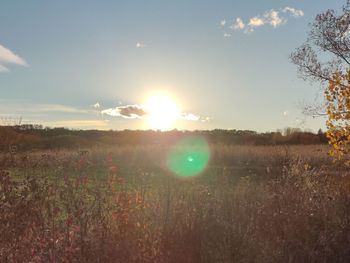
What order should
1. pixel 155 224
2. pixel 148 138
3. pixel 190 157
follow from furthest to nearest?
pixel 148 138 → pixel 190 157 → pixel 155 224

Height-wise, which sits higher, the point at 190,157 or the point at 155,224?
the point at 190,157

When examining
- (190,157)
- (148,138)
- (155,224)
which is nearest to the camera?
(155,224)

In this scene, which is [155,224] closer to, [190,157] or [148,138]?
[190,157]

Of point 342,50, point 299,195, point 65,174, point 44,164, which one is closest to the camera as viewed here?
point 65,174

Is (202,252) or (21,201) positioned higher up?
(21,201)

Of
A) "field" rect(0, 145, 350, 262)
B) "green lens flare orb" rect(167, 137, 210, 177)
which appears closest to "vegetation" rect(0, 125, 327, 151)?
"green lens flare orb" rect(167, 137, 210, 177)

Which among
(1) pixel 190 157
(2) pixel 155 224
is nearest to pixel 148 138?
(1) pixel 190 157

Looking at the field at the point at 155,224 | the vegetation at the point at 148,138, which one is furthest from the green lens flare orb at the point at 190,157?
the field at the point at 155,224

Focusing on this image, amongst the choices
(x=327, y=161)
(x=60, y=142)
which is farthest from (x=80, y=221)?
(x=60, y=142)

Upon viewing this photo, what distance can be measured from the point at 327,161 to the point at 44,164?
72.6 ft

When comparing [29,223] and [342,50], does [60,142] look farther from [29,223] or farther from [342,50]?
[29,223]

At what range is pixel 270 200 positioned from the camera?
6.85 meters

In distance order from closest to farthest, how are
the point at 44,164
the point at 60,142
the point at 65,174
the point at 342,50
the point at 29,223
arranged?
1. the point at 29,223
2. the point at 65,174
3. the point at 44,164
4. the point at 342,50
5. the point at 60,142

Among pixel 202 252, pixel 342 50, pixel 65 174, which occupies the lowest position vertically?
pixel 202 252
